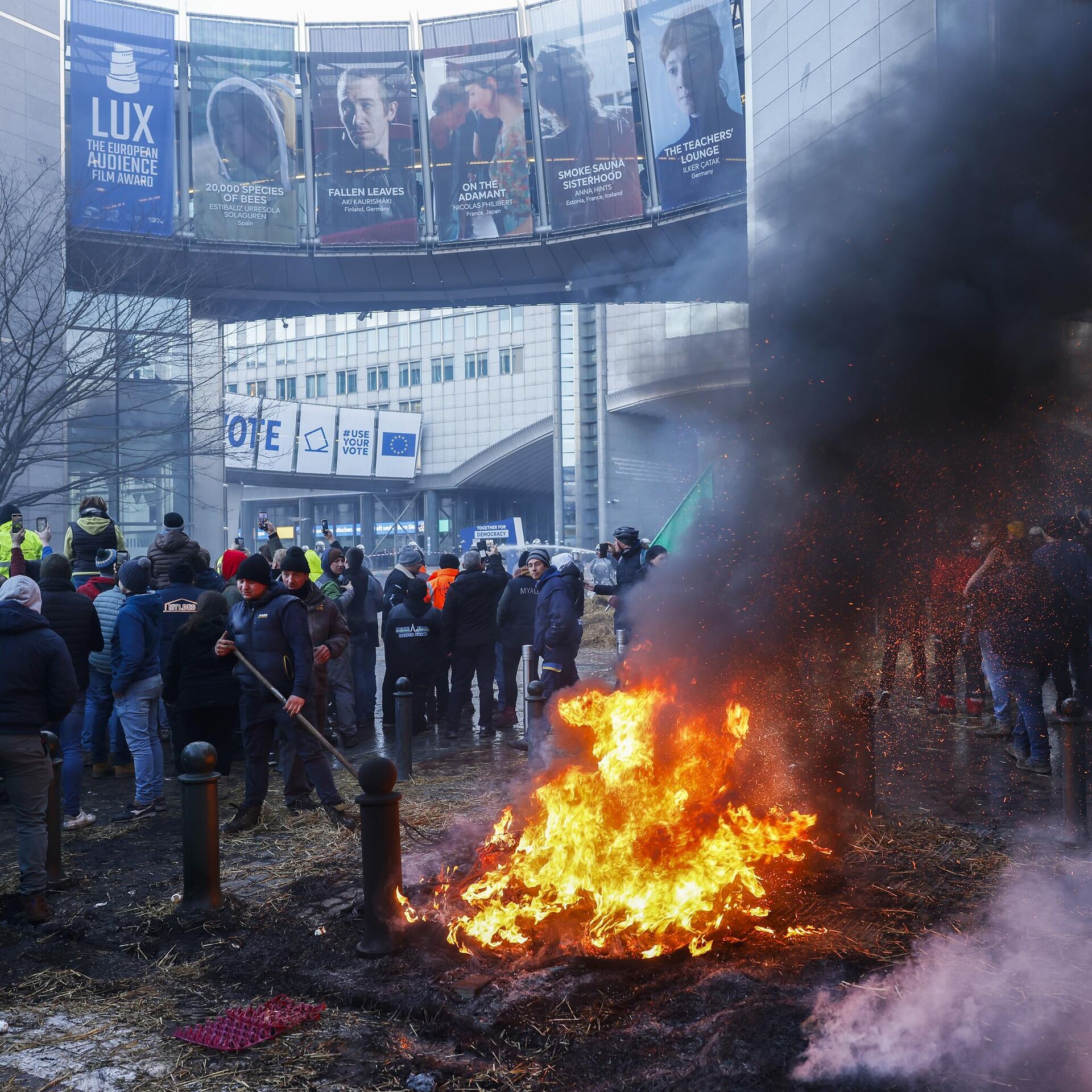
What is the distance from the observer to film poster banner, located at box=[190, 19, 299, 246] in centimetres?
2438

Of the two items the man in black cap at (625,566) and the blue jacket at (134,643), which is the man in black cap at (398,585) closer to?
the man in black cap at (625,566)

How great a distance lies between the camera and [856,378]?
609 centimetres

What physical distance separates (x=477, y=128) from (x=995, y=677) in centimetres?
2303

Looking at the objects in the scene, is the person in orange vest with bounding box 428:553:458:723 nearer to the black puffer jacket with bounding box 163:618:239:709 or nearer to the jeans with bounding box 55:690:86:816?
the black puffer jacket with bounding box 163:618:239:709

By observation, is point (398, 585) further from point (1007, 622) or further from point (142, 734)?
point (1007, 622)

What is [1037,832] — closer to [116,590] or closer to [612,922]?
[612,922]

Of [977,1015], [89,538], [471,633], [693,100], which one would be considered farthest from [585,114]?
[977,1015]

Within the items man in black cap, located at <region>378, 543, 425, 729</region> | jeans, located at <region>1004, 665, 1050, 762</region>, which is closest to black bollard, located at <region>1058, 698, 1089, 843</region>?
jeans, located at <region>1004, 665, 1050, 762</region>

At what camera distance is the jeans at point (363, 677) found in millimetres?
9820

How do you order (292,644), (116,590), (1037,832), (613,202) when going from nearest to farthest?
(1037,832) < (292,644) < (116,590) < (613,202)

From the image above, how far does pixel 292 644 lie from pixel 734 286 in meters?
4.61

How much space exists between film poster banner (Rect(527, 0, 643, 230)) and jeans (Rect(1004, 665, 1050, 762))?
2095cm

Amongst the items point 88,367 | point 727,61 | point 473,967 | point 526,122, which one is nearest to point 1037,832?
point 473,967

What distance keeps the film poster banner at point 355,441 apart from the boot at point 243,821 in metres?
31.7
